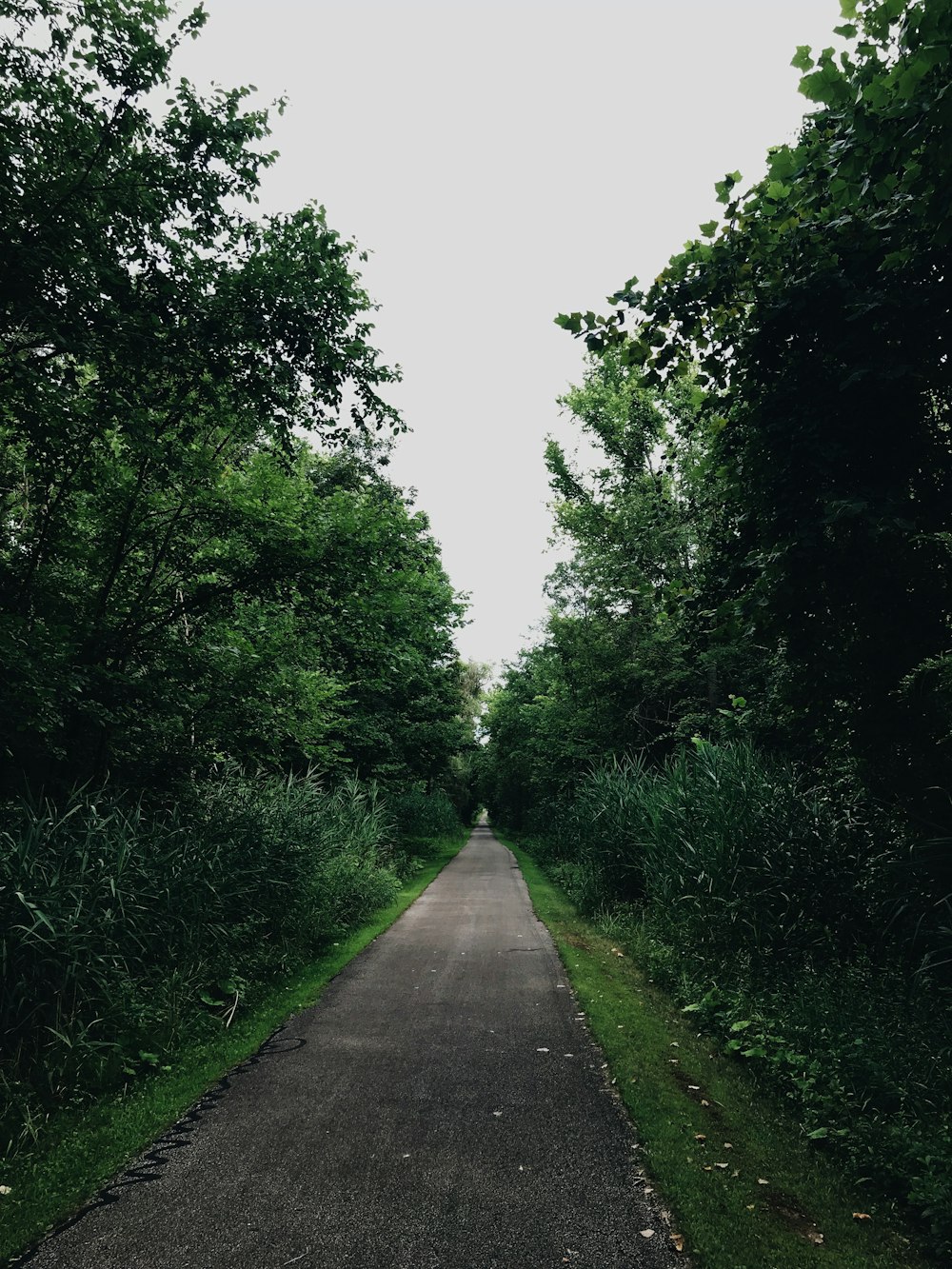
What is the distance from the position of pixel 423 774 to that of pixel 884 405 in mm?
22739

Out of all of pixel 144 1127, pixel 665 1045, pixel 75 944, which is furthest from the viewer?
pixel 665 1045

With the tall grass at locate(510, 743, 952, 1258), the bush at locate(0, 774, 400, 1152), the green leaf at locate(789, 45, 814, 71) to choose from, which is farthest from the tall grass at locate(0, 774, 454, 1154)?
the green leaf at locate(789, 45, 814, 71)

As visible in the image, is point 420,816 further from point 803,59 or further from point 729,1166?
point 803,59

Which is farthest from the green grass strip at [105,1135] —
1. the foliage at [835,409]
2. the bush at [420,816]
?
the bush at [420,816]

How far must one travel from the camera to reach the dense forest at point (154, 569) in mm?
4984

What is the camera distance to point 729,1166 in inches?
139

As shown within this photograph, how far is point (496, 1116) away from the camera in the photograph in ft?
13.3

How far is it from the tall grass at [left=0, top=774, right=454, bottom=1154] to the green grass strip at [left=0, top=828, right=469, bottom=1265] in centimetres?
21

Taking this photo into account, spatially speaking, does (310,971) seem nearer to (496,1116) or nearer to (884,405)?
(496,1116)

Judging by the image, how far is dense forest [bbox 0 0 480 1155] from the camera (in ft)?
16.4

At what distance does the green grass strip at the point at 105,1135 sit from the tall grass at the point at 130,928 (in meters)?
0.21

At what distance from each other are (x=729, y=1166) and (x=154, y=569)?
308 inches

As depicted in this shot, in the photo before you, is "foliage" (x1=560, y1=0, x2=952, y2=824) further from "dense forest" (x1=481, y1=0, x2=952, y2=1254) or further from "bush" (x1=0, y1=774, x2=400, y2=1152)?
"bush" (x1=0, y1=774, x2=400, y2=1152)

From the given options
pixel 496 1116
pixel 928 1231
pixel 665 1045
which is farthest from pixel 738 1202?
pixel 665 1045
